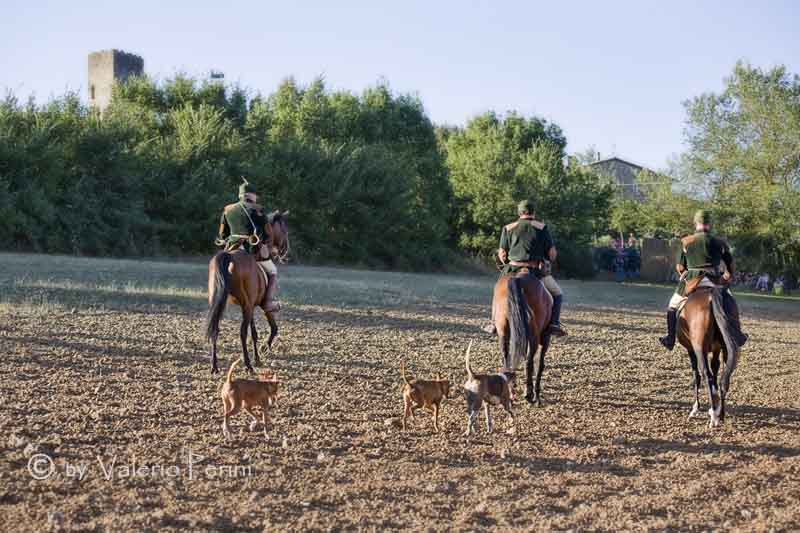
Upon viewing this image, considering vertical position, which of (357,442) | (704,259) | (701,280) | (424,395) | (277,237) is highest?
(277,237)

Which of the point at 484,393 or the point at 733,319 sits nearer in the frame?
the point at 484,393

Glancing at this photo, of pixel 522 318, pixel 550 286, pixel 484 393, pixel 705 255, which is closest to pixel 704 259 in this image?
pixel 705 255

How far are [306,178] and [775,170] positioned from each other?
83.2ft

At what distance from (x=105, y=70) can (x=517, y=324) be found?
196 ft

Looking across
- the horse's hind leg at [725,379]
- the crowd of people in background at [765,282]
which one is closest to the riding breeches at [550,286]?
the horse's hind leg at [725,379]

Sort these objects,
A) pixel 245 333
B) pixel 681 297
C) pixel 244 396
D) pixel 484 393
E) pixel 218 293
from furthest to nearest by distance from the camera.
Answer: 1. pixel 245 333
2. pixel 218 293
3. pixel 681 297
4. pixel 484 393
5. pixel 244 396

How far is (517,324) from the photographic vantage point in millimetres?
9781

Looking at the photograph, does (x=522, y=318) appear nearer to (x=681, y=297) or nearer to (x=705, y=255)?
(x=681, y=297)

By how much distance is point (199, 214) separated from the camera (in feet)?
131

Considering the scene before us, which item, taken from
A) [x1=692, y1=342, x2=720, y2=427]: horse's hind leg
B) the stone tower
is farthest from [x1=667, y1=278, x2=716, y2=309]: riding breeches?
the stone tower

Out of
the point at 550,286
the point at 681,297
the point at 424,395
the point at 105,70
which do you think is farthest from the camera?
the point at 105,70

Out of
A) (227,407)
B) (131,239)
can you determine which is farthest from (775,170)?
(227,407)

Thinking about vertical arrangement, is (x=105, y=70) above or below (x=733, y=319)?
above

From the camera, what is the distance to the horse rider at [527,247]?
10492 mm
